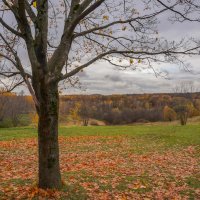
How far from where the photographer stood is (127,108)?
291ft

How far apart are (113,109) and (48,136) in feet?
264

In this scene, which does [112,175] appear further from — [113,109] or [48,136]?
[113,109]

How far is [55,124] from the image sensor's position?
8.03m

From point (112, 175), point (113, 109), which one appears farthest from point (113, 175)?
point (113, 109)

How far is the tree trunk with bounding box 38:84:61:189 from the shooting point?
7852mm

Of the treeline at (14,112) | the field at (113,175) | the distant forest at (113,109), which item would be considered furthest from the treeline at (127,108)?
the field at (113,175)

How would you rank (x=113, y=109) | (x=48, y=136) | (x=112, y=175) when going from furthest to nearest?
1. (x=113, y=109)
2. (x=112, y=175)
3. (x=48, y=136)

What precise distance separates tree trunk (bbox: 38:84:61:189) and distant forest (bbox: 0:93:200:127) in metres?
38.1

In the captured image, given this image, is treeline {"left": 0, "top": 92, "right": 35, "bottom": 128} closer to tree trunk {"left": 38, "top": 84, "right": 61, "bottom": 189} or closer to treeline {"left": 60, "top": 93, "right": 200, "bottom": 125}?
treeline {"left": 60, "top": 93, "right": 200, "bottom": 125}

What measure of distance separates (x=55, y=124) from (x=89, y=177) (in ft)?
10.0

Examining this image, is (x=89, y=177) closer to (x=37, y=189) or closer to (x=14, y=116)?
(x=37, y=189)

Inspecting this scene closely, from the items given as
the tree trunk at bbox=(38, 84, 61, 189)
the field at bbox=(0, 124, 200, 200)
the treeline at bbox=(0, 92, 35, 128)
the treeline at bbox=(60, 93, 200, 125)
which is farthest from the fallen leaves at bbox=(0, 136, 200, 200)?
the treeline at bbox=(60, 93, 200, 125)

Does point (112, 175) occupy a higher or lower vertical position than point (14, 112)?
lower

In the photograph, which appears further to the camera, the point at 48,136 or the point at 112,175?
the point at 112,175
